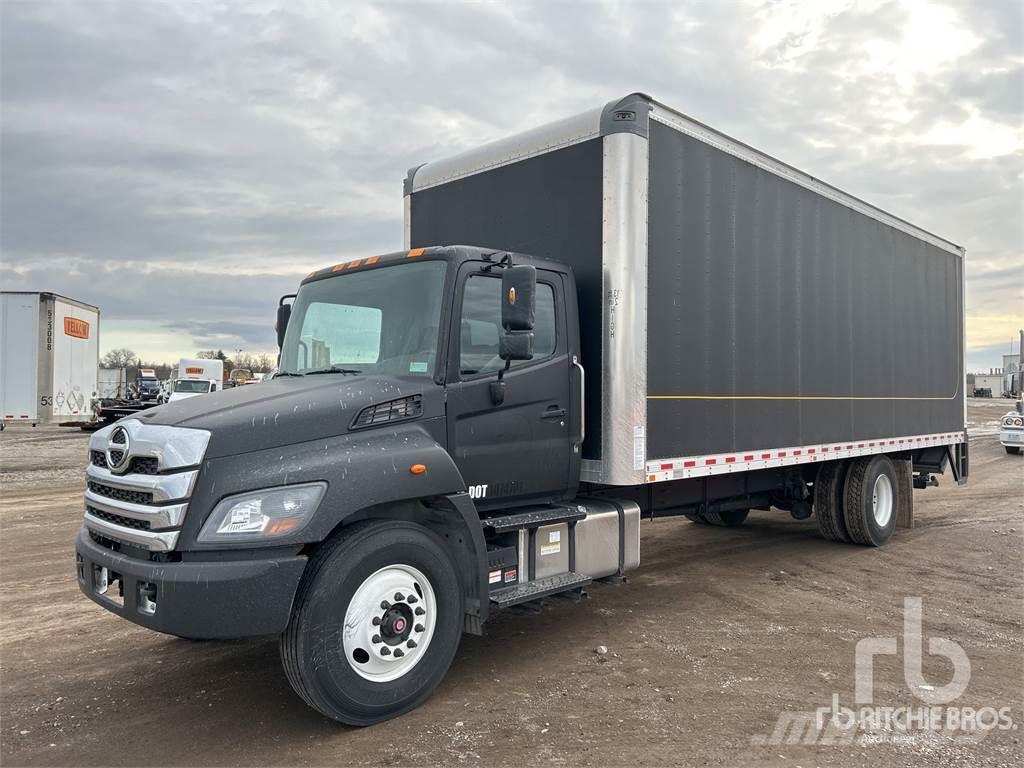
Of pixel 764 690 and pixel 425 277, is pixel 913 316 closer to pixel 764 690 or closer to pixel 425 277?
pixel 764 690

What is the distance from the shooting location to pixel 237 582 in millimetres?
3752

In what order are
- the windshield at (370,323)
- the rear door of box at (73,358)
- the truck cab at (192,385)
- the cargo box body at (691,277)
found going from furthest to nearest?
1. the truck cab at (192,385)
2. the rear door of box at (73,358)
3. the cargo box body at (691,277)
4. the windshield at (370,323)

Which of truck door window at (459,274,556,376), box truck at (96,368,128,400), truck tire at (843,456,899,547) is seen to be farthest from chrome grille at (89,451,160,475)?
box truck at (96,368,128,400)

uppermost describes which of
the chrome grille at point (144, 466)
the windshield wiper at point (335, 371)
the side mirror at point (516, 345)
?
the side mirror at point (516, 345)

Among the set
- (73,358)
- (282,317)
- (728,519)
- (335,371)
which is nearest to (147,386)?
(73,358)

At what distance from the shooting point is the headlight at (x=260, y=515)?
3.80 m

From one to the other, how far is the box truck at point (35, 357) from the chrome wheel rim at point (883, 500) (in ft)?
78.3

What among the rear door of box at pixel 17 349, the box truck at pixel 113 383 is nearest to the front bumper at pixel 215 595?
the rear door of box at pixel 17 349

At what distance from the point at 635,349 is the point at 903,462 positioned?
6.23 m

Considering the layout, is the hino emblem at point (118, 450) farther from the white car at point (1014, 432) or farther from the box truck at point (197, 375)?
the box truck at point (197, 375)

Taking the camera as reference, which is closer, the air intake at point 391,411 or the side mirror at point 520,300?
the air intake at point 391,411

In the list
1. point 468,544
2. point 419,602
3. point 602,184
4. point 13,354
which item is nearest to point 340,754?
point 419,602

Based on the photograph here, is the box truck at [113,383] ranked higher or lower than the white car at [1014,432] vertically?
higher

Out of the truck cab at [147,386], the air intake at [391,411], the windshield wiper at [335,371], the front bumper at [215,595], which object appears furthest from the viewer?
the truck cab at [147,386]
